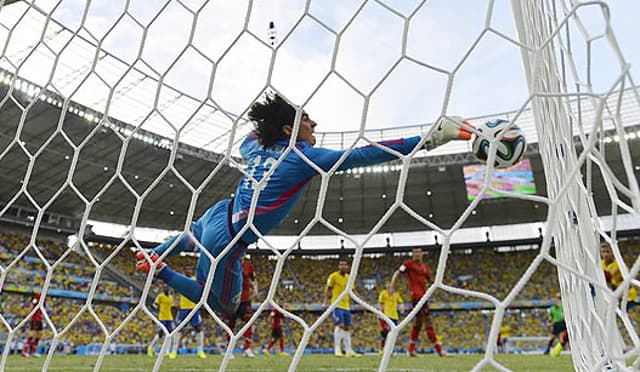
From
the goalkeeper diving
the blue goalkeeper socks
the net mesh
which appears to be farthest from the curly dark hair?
the blue goalkeeper socks

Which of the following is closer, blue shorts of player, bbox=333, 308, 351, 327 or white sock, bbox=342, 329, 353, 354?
white sock, bbox=342, 329, 353, 354

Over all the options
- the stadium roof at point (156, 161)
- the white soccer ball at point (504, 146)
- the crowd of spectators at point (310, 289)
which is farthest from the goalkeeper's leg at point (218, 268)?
the crowd of spectators at point (310, 289)

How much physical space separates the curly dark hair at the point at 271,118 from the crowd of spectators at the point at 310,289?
14.5 metres

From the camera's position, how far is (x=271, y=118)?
2285 millimetres

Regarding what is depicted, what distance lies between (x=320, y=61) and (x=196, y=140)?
15808mm

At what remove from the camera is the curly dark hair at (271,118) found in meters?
2.27

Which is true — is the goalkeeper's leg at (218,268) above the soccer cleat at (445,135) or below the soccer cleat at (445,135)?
below

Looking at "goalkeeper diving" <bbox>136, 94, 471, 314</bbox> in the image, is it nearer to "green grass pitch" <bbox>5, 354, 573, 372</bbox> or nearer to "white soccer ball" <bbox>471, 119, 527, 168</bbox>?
"white soccer ball" <bbox>471, 119, 527, 168</bbox>

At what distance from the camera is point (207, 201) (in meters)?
20.1

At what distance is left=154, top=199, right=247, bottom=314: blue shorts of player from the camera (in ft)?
7.19

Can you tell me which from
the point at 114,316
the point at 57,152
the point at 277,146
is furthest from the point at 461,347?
the point at 277,146

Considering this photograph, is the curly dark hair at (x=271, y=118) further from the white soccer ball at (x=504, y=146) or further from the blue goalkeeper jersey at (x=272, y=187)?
the white soccer ball at (x=504, y=146)

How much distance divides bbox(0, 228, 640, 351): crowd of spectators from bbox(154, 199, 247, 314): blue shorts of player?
14.2 m

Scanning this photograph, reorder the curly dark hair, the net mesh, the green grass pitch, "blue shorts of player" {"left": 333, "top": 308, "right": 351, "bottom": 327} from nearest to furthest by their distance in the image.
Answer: the net mesh → the curly dark hair → the green grass pitch → "blue shorts of player" {"left": 333, "top": 308, "right": 351, "bottom": 327}
